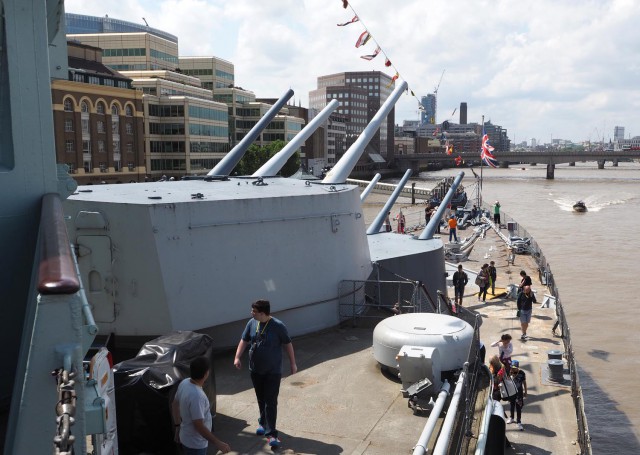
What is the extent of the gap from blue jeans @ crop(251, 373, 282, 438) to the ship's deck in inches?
6.6

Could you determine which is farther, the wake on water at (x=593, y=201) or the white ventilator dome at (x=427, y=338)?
the wake on water at (x=593, y=201)

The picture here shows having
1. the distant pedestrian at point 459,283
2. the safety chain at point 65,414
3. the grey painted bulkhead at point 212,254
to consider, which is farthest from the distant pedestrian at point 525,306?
the safety chain at point 65,414

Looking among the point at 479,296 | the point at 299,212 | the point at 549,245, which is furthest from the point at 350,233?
the point at 549,245

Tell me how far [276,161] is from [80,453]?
795cm

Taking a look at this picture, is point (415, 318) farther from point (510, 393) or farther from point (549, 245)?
point (549, 245)

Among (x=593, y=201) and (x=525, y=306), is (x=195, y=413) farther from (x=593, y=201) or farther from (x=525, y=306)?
(x=593, y=201)

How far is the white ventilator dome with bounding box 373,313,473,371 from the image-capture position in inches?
224

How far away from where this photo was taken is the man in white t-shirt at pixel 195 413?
11.7 ft

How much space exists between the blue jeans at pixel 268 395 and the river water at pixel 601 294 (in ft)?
25.6

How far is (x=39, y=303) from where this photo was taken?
2.07 meters

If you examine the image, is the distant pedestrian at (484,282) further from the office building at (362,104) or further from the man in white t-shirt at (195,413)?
the office building at (362,104)

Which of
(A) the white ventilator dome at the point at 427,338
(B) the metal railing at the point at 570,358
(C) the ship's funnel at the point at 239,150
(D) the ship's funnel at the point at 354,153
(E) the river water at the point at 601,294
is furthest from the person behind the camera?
(E) the river water at the point at 601,294

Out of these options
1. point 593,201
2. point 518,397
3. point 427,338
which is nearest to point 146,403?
point 427,338

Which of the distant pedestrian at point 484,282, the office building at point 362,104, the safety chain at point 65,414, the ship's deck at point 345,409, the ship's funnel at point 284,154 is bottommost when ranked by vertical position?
the distant pedestrian at point 484,282
